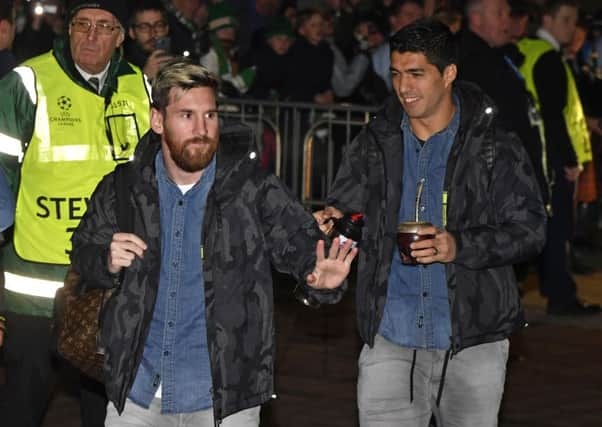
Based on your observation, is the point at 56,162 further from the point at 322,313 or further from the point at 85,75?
the point at 322,313

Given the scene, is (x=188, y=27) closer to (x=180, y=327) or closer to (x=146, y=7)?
(x=146, y=7)

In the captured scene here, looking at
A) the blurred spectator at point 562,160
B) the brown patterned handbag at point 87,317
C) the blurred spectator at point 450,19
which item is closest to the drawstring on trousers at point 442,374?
the brown patterned handbag at point 87,317

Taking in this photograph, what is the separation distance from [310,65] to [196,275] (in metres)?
10.5

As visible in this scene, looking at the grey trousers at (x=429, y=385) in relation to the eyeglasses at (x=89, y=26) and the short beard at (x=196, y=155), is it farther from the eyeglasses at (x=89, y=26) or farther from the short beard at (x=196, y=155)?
the eyeglasses at (x=89, y=26)

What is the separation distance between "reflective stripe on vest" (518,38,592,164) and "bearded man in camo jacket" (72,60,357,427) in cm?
609

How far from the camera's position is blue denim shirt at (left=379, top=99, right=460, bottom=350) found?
251 inches

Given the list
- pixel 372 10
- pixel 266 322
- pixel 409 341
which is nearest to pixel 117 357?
pixel 266 322

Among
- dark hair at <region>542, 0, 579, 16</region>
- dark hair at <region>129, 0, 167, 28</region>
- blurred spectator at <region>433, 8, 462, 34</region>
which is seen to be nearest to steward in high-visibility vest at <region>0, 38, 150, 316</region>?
dark hair at <region>129, 0, 167, 28</region>

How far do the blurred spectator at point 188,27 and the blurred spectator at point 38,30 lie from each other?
1.21 meters

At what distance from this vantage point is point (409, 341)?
6.41m

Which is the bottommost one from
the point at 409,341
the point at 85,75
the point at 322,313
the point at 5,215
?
the point at 322,313

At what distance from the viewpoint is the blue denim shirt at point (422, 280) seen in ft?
20.9

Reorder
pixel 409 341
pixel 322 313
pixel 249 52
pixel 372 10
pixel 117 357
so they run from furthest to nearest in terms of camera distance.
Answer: pixel 372 10 < pixel 249 52 < pixel 322 313 < pixel 409 341 < pixel 117 357

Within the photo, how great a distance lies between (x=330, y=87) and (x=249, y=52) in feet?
2.92
